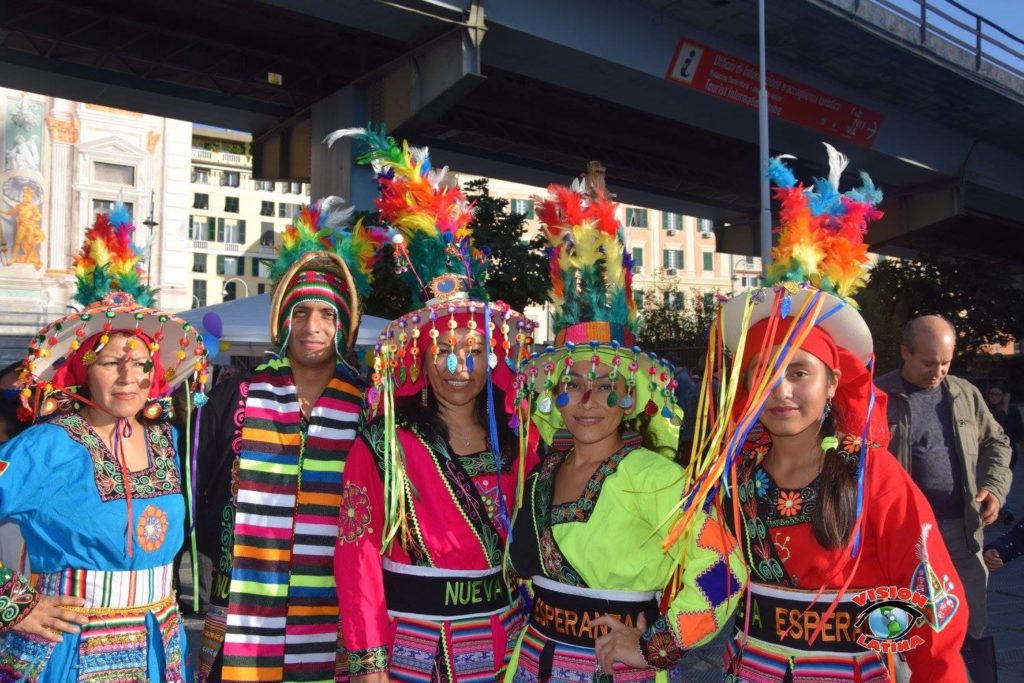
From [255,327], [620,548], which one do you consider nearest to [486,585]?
[620,548]

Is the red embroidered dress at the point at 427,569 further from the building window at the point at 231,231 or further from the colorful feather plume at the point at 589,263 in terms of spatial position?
the building window at the point at 231,231

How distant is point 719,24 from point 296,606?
1245 centimetres

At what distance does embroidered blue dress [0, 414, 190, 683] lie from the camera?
2629mm

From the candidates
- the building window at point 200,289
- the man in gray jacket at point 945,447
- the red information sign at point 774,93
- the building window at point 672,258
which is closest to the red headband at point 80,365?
the man in gray jacket at point 945,447

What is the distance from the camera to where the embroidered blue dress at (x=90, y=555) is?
8.63ft

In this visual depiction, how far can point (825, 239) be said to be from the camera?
2559mm

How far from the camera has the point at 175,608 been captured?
2.91m

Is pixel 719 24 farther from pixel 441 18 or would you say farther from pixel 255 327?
pixel 255 327

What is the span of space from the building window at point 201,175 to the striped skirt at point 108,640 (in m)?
64.4

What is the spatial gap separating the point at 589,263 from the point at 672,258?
5008cm

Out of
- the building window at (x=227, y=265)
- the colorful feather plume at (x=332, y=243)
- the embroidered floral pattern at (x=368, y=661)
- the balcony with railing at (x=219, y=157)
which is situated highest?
the balcony with railing at (x=219, y=157)

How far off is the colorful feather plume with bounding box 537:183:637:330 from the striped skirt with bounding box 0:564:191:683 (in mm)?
1631

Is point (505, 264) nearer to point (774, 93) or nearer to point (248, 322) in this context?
point (248, 322)

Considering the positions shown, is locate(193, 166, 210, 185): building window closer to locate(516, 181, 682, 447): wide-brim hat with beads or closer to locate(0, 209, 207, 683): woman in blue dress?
locate(0, 209, 207, 683): woman in blue dress
